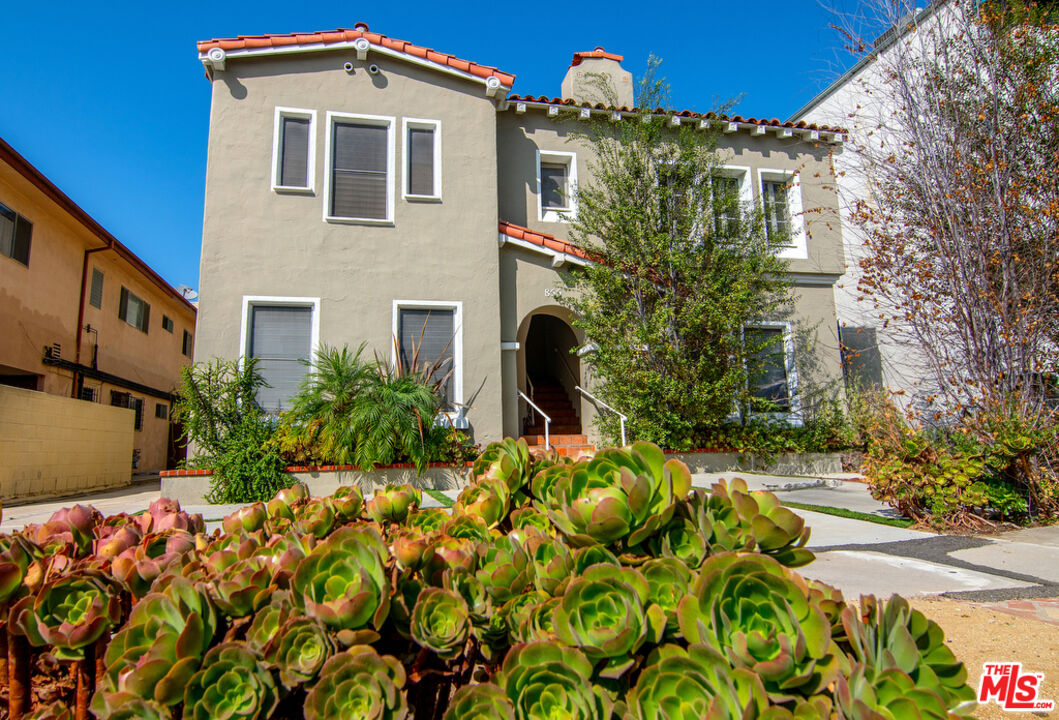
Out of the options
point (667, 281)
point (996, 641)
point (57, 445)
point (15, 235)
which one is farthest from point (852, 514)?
point (15, 235)

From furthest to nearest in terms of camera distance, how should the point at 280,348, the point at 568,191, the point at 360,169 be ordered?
the point at 568,191 < the point at 360,169 < the point at 280,348

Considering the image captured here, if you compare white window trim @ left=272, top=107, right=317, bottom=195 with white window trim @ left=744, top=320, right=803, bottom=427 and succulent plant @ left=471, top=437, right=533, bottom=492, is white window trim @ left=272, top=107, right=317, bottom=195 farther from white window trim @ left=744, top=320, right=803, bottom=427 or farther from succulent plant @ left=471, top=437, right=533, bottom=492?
succulent plant @ left=471, top=437, right=533, bottom=492

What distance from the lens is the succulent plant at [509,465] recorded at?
123 cm

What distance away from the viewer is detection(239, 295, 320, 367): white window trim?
9.17 m

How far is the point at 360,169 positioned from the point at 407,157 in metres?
0.87

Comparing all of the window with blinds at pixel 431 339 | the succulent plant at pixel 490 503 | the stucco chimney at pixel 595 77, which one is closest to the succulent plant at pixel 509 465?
the succulent plant at pixel 490 503

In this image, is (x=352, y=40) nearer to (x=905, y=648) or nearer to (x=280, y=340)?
(x=280, y=340)

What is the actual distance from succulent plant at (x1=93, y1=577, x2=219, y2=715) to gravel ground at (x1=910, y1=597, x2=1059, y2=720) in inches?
82.7

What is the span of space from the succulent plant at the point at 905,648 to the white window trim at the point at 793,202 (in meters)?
12.7

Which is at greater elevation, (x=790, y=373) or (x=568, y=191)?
(x=568, y=191)

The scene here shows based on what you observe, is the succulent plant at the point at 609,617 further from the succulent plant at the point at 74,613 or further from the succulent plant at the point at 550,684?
the succulent plant at the point at 74,613

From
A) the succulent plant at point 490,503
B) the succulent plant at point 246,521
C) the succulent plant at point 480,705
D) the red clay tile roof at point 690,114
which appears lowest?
the succulent plant at point 480,705

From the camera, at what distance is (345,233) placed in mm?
9836

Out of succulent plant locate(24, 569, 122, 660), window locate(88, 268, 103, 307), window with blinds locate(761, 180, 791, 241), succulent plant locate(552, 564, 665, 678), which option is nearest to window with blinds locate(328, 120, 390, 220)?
window with blinds locate(761, 180, 791, 241)
